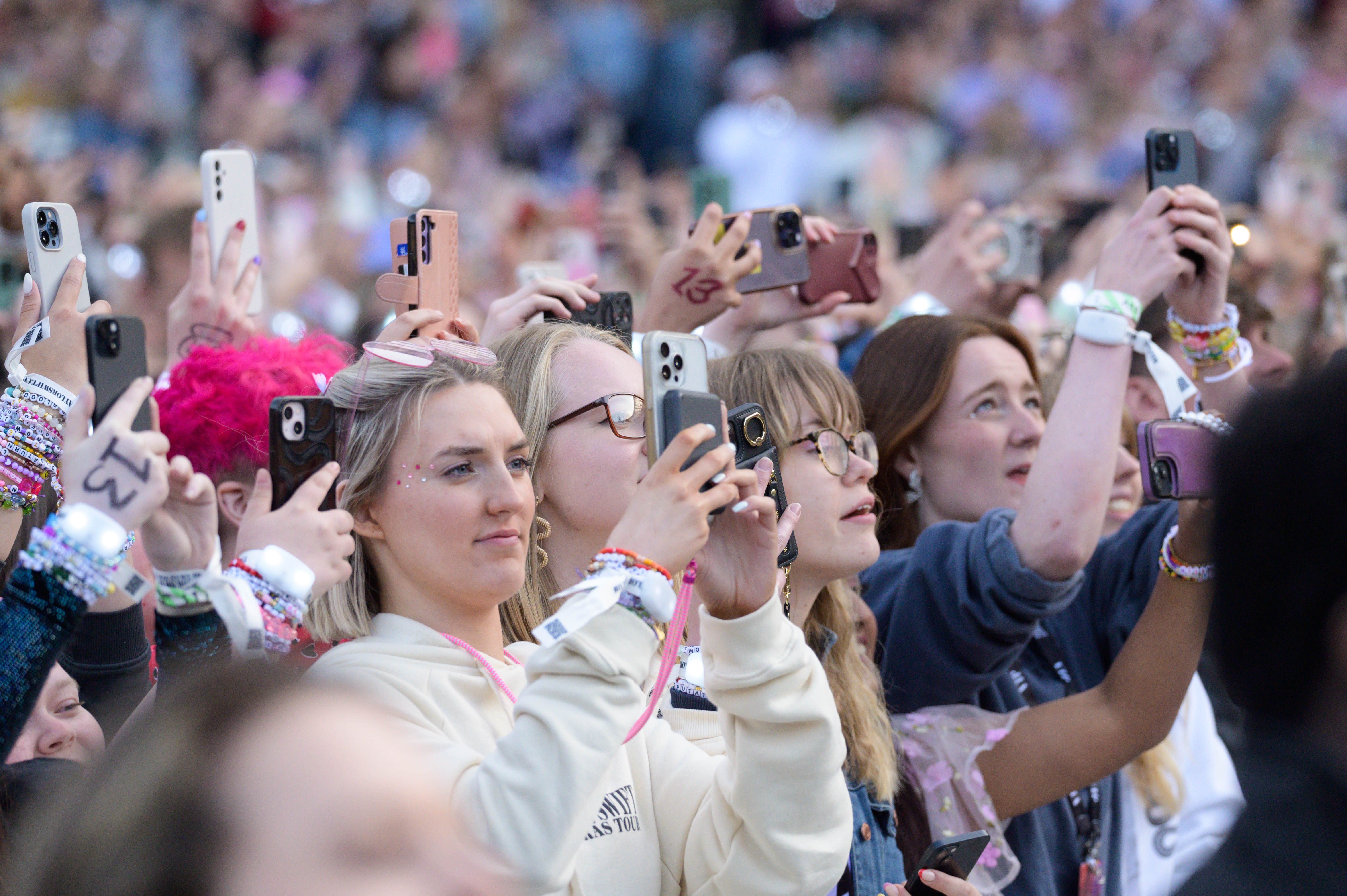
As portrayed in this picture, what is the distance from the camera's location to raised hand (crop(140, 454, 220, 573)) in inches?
61.0

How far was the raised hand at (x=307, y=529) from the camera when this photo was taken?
1.60 meters

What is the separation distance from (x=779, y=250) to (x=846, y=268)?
0.32 metres

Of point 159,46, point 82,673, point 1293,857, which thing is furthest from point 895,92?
point 1293,857

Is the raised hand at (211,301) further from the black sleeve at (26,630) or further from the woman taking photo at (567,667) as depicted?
the black sleeve at (26,630)

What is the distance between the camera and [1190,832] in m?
2.86

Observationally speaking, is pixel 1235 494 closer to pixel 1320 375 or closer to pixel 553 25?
pixel 1320 375

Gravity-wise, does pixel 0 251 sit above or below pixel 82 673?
Result: above

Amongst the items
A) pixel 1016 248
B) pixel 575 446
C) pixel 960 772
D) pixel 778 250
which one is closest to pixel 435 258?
pixel 575 446

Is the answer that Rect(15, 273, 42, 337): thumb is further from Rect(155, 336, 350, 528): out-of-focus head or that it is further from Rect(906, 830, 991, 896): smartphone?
Rect(906, 830, 991, 896): smartphone

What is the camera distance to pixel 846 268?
→ 3.27 m

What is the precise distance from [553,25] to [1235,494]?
9132 millimetres

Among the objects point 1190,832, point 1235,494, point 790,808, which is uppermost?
point 1235,494

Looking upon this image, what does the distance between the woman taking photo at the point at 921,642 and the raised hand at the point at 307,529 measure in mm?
890

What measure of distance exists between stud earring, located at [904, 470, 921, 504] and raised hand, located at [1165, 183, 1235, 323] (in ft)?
2.00
